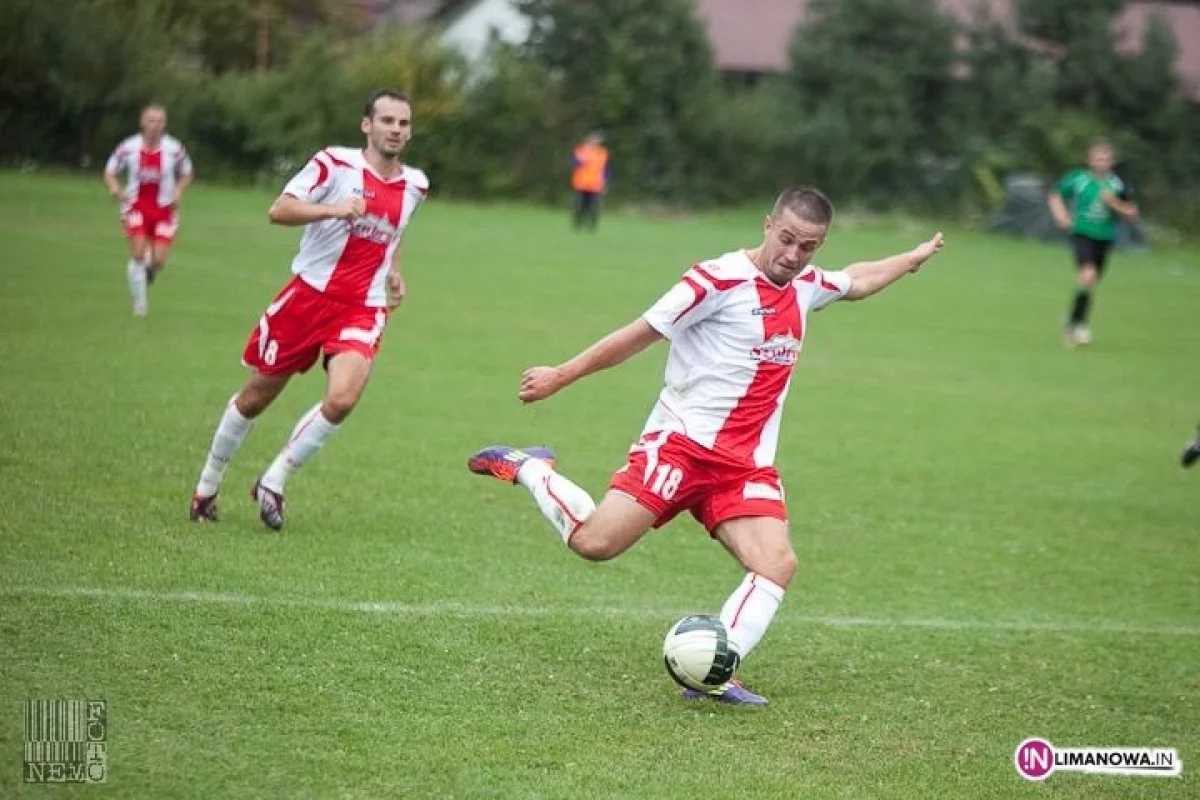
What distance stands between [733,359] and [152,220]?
14454 millimetres

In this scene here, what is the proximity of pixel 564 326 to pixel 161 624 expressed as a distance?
1398 cm

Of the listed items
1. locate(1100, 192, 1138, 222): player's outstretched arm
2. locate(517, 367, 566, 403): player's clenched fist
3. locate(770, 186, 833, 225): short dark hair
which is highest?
locate(770, 186, 833, 225): short dark hair

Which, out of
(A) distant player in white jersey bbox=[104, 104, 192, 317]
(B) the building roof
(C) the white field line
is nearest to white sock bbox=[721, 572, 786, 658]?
(C) the white field line

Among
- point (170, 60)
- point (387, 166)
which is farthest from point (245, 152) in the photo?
point (387, 166)

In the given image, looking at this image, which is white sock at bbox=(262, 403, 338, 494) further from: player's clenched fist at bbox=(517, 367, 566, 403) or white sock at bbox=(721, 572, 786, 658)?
white sock at bbox=(721, 572, 786, 658)

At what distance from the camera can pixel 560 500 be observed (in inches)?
304

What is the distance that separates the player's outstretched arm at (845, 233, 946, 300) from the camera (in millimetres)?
7949

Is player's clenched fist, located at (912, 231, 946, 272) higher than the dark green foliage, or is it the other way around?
player's clenched fist, located at (912, 231, 946, 272)

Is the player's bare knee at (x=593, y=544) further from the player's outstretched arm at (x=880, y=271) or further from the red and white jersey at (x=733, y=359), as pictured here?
the player's outstretched arm at (x=880, y=271)

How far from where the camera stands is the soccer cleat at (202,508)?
9820mm

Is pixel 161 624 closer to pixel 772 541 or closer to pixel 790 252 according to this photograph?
pixel 772 541

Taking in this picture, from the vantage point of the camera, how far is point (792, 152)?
174 feet

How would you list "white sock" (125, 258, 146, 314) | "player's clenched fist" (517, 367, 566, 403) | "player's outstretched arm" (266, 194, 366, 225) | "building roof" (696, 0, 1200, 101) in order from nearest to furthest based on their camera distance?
"player's clenched fist" (517, 367, 566, 403), "player's outstretched arm" (266, 194, 366, 225), "white sock" (125, 258, 146, 314), "building roof" (696, 0, 1200, 101)

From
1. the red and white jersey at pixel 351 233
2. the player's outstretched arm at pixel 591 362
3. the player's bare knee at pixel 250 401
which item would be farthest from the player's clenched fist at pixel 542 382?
the player's bare knee at pixel 250 401
